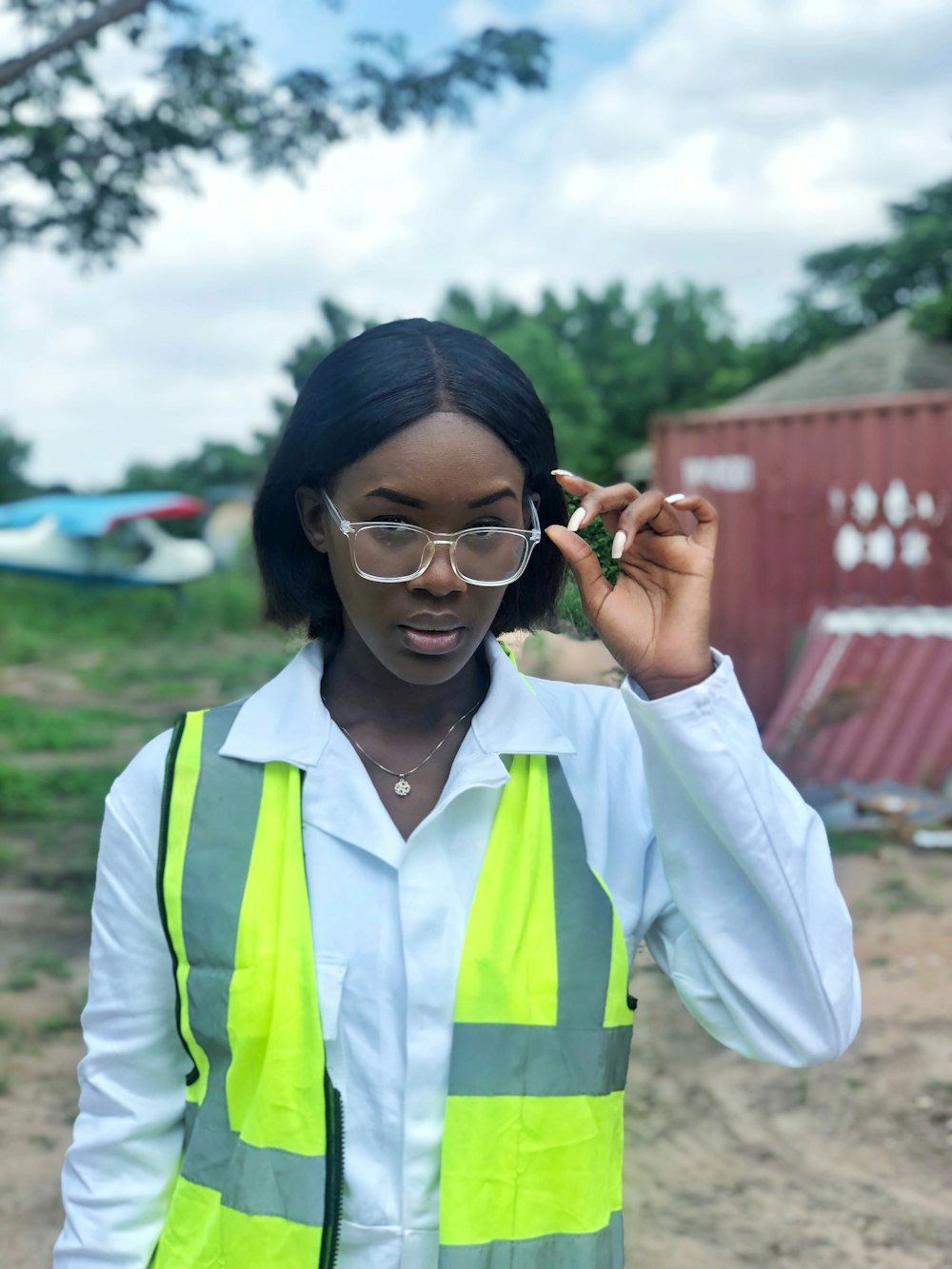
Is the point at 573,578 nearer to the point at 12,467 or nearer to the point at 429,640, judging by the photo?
the point at 429,640

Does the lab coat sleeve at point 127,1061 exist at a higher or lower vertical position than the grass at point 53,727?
higher

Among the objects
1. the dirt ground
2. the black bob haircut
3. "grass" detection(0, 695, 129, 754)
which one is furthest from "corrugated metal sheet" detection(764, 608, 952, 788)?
the black bob haircut

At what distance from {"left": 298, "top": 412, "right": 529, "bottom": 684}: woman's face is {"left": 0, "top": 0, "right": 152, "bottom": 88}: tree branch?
4.68 metres

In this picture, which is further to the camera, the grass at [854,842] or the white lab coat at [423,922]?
the grass at [854,842]

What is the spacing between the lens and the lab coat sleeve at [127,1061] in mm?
1411

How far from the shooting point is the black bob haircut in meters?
1.42

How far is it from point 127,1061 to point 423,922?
371 millimetres

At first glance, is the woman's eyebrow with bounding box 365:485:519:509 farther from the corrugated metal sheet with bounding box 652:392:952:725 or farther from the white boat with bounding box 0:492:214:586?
the white boat with bounding box 0:492:214:586

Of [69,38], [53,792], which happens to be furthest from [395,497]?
[53,792]

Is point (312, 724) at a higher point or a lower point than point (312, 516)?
lower

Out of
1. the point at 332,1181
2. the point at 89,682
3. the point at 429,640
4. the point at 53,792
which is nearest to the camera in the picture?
the point at 332,1181

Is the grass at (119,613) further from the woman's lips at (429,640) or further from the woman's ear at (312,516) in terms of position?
the woman's lips at (429,640)

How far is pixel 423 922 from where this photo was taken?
4.53ft

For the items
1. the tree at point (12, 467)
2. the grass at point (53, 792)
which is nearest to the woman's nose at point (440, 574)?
the grass at point (53, 792)
